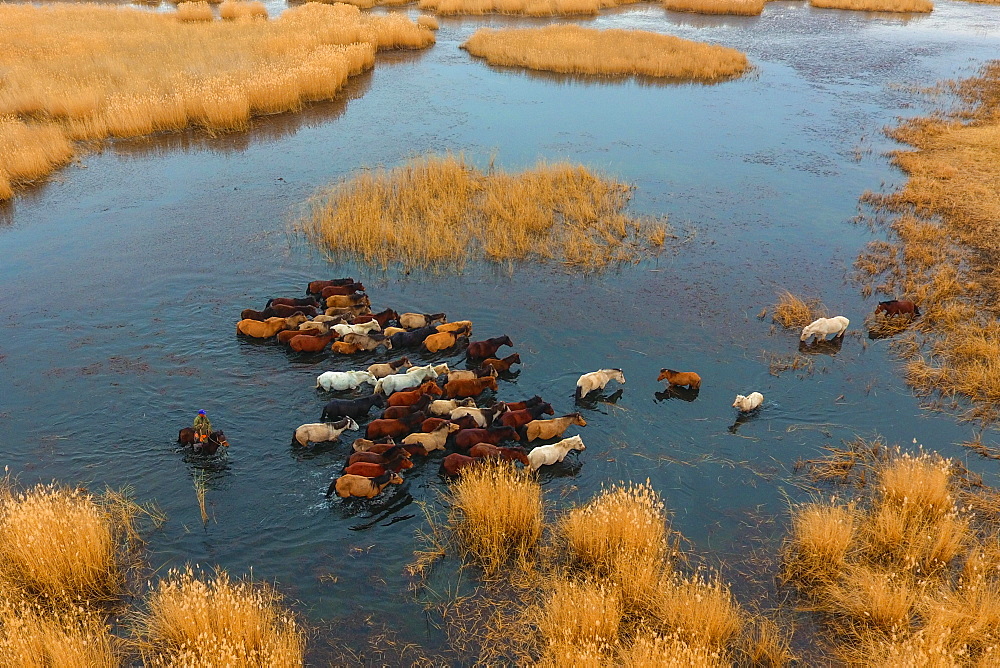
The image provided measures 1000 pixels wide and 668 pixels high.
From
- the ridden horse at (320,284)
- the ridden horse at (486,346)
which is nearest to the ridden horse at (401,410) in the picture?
the ridden horse at (486,346)

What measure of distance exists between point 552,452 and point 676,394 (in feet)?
9.91

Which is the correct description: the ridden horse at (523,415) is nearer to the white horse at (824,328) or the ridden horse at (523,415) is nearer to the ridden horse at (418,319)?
the ridden horse at (418,319)

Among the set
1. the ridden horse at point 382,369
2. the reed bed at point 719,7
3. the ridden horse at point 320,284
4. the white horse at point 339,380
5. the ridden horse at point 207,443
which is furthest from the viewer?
the reed bed at point 719,7

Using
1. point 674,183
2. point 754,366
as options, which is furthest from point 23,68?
point 754,366

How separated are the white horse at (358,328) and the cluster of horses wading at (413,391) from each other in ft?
0.06

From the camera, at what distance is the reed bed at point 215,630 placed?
748 cm

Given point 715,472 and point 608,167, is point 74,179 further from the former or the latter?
point 715,472

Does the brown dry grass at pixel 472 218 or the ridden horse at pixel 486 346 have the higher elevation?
the brown dry grass at pixel 472 218

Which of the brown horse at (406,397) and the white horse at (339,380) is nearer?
the brown horse at (406,397)

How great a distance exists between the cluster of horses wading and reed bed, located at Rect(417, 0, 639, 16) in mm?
41274

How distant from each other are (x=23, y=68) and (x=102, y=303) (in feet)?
68.7

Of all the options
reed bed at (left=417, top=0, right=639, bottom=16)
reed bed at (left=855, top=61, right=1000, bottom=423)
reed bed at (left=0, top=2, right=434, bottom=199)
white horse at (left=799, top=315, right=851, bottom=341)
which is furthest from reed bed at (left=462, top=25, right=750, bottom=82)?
white horse at (left=799, top=315, right=851, bottom=341)

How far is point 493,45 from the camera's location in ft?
129

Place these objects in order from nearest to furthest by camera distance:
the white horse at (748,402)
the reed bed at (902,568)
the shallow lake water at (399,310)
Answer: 1. the reed bed at (902,568)
2. the shallow lake water at (399,310)
3. the white horse at (748,402)
